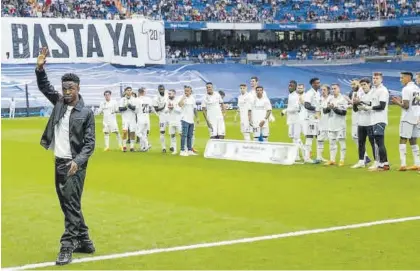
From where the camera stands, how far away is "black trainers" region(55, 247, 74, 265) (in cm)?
920

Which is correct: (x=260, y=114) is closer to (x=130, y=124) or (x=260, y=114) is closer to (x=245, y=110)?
(x=245, y=110)

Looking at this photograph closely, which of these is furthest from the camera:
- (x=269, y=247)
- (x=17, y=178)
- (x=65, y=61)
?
(x=65, y=61)

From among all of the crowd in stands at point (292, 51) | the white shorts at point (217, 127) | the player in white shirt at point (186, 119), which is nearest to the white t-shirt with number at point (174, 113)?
the player in white shirt at point (186, 119)

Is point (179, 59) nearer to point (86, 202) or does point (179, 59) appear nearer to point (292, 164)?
point (292, 164)

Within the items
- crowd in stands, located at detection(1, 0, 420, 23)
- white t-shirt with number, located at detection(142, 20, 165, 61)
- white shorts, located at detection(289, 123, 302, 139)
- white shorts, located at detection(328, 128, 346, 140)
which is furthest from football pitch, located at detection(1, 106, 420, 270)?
crowd in stands, located at detection(1, 0, 420, 23)

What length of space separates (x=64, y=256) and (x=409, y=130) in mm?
11562

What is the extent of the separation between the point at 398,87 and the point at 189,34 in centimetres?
2212

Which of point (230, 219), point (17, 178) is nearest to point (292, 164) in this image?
point (17, 178)

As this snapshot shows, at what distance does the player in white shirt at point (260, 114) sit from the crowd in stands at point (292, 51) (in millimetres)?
48496

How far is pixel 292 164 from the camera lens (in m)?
20.7

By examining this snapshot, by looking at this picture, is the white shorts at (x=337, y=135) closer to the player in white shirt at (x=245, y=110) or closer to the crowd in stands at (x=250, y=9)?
the player in white shirt at (x=245, y=110)

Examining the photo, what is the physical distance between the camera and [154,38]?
59.6m

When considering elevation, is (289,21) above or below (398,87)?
above

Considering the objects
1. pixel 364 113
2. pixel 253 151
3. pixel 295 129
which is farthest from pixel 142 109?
pixel 364 113
